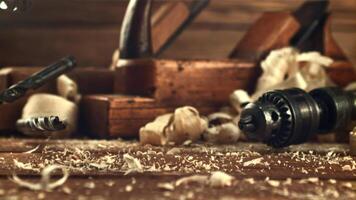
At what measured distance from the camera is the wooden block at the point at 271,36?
137 cm

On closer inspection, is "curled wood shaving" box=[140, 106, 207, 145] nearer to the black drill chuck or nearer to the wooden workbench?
the wooden workbench

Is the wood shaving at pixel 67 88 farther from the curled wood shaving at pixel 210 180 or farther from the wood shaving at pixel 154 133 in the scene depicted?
A: the curled wood shaving at pixel 210 180

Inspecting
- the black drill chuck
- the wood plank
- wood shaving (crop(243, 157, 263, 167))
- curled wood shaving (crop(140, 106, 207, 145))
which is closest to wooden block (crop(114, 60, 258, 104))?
curled wood shaving (crop(140, 106, 207, 145))

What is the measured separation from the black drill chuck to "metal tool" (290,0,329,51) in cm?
38

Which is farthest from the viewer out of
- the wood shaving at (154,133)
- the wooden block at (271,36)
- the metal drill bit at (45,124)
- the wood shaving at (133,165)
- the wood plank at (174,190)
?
the wooden block at (271,36)

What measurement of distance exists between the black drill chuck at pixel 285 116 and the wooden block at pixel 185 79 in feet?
0.98

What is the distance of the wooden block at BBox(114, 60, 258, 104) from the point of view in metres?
1.26

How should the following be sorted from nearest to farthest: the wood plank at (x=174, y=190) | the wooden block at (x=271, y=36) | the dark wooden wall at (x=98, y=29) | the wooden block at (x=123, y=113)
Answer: the wood plank at (x=174, y=190), the wooden block at (x=123, y=113), the wooden block at (x=271, y=36), the dark wooden wall at (x=98, y=29)

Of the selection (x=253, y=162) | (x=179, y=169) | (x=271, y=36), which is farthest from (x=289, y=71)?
(x=179, y=169)

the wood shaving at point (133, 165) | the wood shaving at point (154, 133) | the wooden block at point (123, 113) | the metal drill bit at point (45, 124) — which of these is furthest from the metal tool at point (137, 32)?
the wood shaving at point (133, 165)

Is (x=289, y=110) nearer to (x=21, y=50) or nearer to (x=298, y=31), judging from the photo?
(x=298, y=31)

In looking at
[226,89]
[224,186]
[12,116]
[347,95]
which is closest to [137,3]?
[226,89]

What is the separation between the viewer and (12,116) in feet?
4.27

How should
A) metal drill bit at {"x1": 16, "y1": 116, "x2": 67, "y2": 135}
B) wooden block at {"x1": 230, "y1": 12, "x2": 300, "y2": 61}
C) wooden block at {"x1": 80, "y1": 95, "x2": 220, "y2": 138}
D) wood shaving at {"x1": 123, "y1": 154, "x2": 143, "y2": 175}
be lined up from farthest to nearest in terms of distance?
wooden block at {"x1": 230, "y1": 12, "x2": 300, "y2": 61} < wooden block at {"x1": 80, "y1": 95, "x2": 220, "y2": 138} < metal drill bit at {"x1": 16, "y1": 116, "x2": 67, "y2": 135} < wood shaving at {"x1": 123, "y1": 154, "x2": 143, "y2": 175}
